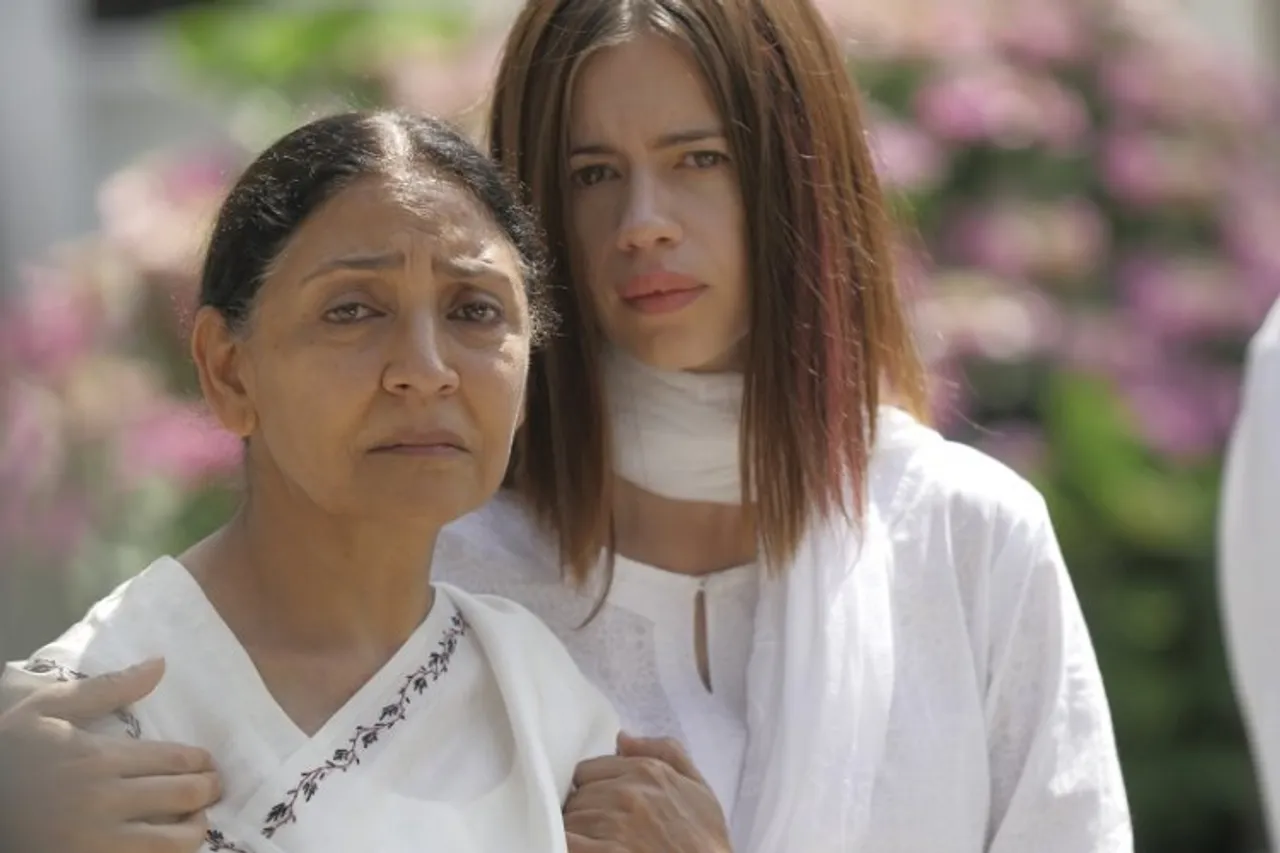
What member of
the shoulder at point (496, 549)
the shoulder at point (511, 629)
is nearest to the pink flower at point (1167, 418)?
the shoulder at point (496, 549)

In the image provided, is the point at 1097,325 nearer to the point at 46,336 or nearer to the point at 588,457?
the point at 46,336

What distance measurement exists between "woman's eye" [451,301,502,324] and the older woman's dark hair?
3.9 inches

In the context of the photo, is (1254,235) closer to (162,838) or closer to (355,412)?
(355,412)

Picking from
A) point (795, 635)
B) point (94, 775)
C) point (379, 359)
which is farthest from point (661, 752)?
point (94, 775)

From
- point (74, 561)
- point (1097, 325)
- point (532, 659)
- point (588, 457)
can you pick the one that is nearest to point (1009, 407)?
point (1097, 325)

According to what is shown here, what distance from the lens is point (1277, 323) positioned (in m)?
3.15

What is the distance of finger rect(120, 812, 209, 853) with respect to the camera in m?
1.95

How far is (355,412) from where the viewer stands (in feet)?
7.05

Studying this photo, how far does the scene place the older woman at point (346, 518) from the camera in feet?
6.91

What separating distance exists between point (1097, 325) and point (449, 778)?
3806mm

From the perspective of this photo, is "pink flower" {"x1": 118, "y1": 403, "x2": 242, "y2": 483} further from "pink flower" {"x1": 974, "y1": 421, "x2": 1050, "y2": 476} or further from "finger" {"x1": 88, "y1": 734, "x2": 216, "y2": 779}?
"finger" {"x1": 88, "y1": 734, "x2": 216, "y2": 779}

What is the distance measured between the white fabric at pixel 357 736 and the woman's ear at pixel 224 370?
147mm

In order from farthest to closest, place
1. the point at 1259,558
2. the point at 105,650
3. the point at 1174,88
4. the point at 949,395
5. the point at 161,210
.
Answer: the point at 1174,88, the point at 161,210, the point at 949,395, the point at 1259,558, the point at 105,650

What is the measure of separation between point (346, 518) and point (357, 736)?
20 centimetres
